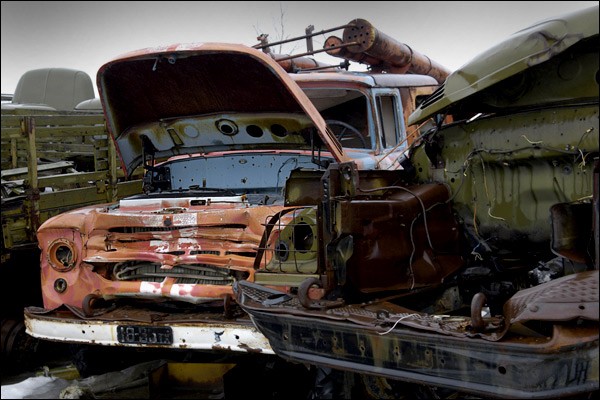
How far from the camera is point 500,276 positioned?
3.85 metres

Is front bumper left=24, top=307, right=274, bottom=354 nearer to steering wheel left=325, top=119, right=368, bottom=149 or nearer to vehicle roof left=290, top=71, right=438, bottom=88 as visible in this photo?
steering wheel left=325, top=119, right=368, bottom=149

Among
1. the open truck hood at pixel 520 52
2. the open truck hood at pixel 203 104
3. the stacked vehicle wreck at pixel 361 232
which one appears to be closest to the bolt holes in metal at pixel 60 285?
the stacked vehicle wreck at pixel 361 232

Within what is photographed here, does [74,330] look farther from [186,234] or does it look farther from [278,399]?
[278,399]

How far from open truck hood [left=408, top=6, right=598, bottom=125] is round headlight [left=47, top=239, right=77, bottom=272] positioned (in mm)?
2592

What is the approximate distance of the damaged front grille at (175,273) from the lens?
4180 millimetres

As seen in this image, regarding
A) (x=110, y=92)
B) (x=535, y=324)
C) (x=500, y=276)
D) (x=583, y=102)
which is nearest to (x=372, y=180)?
(x=500, y=276)

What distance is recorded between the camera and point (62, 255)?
4.57 metres

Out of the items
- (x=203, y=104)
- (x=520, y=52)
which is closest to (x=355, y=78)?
(x=203, y=104)

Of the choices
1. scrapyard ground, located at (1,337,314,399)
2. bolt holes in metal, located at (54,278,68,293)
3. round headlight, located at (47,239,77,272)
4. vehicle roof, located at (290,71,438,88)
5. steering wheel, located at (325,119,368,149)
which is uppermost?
vehicle roof, located at (290,71,438,88)

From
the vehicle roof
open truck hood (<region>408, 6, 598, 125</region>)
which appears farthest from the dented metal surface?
the vehicle roof

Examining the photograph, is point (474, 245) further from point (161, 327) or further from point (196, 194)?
point (196, 194)

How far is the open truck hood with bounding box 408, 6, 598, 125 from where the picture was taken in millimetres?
2781

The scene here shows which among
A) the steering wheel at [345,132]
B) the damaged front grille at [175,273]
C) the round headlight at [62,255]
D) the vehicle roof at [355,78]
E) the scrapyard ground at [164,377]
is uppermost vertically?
the vehicle roof at [355,78]

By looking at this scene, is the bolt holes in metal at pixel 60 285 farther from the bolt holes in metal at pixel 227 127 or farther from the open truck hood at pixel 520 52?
the open truck hood at pixel 520 52
